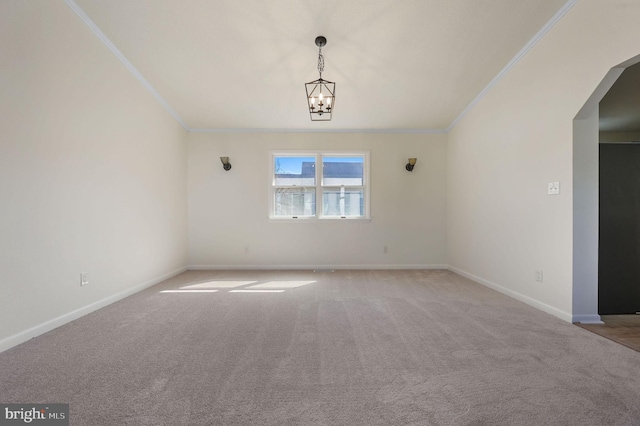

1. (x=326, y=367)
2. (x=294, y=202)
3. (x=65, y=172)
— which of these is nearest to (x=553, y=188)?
(x=326, y=367)

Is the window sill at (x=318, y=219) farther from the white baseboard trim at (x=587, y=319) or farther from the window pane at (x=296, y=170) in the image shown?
the white baseboard trim at (x=587, y=319)

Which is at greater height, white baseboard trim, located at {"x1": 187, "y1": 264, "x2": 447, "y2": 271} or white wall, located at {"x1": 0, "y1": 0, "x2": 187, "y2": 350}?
white wall, located at {"x1": 0, "y1": 0, "x2": 187, "y2": 350}

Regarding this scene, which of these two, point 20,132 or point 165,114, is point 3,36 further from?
point 165,114

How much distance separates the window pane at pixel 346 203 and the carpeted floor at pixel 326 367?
2.52m

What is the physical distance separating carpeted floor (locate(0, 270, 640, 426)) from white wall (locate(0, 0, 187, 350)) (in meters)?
0.37

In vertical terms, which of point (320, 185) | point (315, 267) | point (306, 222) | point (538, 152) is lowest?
point (315, 267)

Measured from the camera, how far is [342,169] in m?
5.29

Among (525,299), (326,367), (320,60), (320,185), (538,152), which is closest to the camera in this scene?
(326,367)

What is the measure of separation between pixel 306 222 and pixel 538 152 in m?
3.49

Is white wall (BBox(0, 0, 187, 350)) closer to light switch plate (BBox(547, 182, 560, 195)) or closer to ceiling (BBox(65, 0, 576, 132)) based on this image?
ceiling (BBox(65, 0, 576, 132))

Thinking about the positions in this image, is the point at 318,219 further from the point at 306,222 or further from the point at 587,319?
the point at 587,319

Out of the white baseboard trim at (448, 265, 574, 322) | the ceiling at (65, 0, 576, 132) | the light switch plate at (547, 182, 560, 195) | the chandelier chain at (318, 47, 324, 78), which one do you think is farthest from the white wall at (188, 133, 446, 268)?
the light switch plate at (547, 182, 560, 195)

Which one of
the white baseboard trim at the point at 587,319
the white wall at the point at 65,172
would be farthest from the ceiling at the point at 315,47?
the white baseboard trim at the point at 587,319

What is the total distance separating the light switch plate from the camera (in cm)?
267
